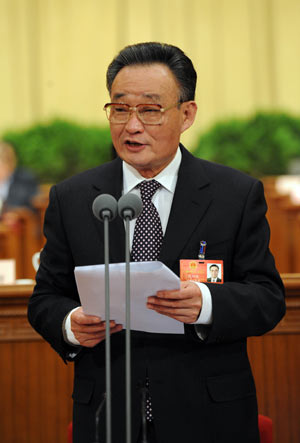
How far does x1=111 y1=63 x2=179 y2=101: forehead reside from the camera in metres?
1.49

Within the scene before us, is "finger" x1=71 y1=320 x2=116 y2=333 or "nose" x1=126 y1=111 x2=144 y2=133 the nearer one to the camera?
"finger" x1=71 y1=320 x2=116 y2=333

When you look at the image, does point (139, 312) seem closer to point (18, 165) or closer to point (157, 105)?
point (157, 105)

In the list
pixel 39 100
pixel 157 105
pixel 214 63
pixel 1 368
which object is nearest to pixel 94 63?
pixel 39 100

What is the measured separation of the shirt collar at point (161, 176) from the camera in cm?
158

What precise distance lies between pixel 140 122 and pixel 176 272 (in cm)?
35

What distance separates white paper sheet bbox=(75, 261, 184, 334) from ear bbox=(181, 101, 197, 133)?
1.57 ft

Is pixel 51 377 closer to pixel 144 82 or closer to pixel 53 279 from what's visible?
pixel 53 279

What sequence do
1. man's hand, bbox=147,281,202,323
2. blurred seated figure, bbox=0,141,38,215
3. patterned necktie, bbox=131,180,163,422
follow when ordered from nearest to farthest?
man's hand, bbox=147,281,202,323
patterned necktie, bbox=131,180,163,422
blurred seated figure, bbox=0,141,38,215

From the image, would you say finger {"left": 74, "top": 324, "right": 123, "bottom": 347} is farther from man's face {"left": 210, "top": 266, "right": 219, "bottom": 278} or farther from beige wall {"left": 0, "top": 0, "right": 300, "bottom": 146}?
beige wall {"left": 0, "top": 0, "right": 300, "bottom": 146}

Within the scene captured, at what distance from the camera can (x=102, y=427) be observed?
1.49 m

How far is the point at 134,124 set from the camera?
1.47 meters

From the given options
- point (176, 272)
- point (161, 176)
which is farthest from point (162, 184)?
point (176, 272)

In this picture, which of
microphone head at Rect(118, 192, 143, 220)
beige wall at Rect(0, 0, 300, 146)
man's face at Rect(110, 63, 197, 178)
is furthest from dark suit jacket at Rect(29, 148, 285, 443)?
beige wall at Rect(0, 0, 300, 146)

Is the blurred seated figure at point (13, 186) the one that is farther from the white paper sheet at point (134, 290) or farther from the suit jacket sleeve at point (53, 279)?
the white paper sheet at point (134, 290)
